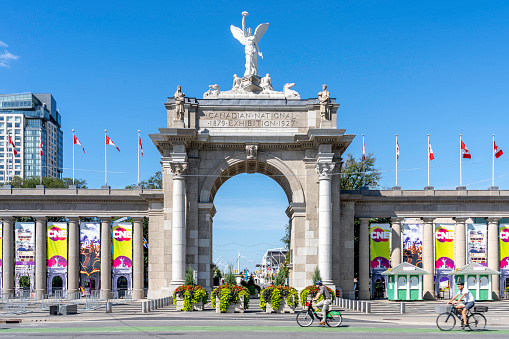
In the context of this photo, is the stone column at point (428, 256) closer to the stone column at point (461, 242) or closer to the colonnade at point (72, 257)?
the stone column at point (461, 242)

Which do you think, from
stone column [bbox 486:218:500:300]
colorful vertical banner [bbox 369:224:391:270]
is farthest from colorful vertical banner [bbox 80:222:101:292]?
stone column [bbox 486:218:500:300]

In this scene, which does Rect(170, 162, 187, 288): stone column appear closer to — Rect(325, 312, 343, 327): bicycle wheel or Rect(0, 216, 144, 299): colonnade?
Rect(0, 216, 144, 299): colonnade

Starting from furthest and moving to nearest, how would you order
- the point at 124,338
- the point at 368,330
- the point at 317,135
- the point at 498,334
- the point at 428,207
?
1. the point at 428,207
2. the point at 317,135
3. the point at 368,330
4. the point at 498,334
5. the point at 124,338

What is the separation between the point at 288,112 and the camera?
173 feet

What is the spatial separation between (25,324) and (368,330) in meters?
17.1

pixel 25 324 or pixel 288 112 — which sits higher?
pixel 288 112

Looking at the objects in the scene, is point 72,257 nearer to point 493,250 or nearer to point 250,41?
point 250,41

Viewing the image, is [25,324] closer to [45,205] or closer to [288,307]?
[288,307]

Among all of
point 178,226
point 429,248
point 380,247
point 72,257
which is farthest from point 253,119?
point 72,257

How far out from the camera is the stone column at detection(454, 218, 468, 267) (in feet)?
187

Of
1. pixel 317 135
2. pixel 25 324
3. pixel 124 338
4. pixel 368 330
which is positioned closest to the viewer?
pixel 124 338

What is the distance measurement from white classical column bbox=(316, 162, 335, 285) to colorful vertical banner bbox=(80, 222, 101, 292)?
68.8ft

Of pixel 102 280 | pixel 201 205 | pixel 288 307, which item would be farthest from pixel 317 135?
pixel 102 280

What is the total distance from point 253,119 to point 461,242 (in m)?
22.0
